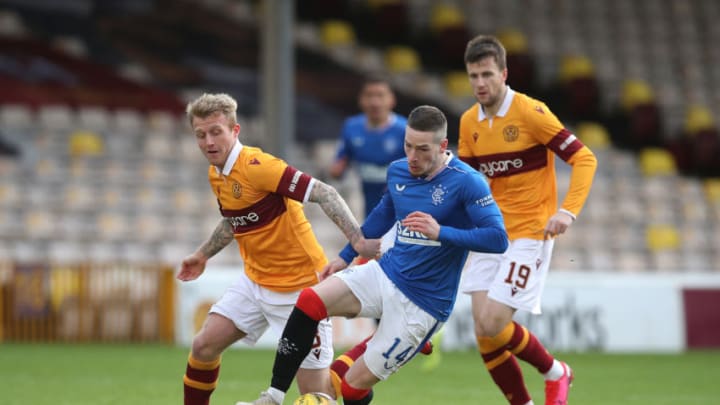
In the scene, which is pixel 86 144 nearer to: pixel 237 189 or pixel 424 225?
pixel 237 189

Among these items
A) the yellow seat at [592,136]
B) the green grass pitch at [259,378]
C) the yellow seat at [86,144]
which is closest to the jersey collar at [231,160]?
the green grass pitch at [259,378]

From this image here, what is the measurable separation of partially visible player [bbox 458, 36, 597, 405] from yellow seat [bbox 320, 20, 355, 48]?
13.8 metres

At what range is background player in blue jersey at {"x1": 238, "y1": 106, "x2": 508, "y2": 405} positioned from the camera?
591 cm

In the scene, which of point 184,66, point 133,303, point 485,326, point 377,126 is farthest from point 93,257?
point 485,326

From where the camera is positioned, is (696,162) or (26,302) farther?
(696,162)

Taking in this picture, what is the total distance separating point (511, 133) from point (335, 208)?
1.30 m

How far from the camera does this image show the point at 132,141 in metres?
17.1

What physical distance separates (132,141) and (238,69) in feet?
9.84

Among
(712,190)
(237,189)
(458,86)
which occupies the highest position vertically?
(458,86)

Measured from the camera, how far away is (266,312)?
6.39 metres

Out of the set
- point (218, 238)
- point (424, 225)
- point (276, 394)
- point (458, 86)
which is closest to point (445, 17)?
point (458, 86)

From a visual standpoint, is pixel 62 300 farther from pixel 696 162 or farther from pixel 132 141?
pixel 696 162

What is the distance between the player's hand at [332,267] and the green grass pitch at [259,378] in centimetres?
218

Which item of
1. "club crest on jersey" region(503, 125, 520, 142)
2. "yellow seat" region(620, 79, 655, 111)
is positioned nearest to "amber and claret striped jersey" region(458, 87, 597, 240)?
"club crest on jersey" region(503, 125, 520, 142)
